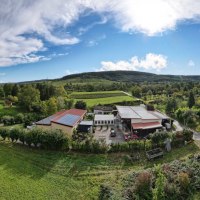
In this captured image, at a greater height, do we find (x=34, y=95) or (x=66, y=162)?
(x=34, y=95)

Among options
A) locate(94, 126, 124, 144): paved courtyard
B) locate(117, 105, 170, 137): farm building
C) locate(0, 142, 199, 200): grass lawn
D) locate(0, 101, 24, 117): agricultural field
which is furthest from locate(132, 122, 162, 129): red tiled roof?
locate(0, 101, 24, 117): agricultural field

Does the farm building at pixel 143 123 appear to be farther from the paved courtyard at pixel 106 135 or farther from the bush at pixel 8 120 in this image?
the bush at pixel 8 120

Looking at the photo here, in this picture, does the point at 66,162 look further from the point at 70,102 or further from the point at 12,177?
the point at 70,102

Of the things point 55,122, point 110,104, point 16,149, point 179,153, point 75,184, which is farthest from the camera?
point 110,104

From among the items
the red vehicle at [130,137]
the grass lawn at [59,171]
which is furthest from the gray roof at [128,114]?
the grass lawn at [59,171]

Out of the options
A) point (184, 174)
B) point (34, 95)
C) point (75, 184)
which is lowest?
point (75, 184)

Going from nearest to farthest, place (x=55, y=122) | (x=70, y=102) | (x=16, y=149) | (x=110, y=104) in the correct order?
(x=16, y=149), (x=55, y=122), (x=70, y=102), (x=110, y=104)

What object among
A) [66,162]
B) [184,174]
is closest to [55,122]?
[66,162]
